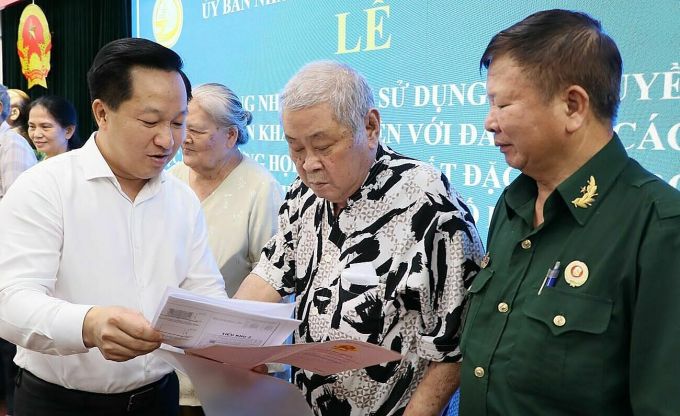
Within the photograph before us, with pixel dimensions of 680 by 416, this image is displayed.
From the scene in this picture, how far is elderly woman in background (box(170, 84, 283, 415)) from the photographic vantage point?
2.35m

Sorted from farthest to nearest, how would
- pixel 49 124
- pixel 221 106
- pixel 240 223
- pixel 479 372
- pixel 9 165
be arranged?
pixel 49 124 → pixel 9 165 → pixel 221 106 → pixel 240 223 → pixel 479 372

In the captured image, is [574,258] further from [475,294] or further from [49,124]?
[49,124]

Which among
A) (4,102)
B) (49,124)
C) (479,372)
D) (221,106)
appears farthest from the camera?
(49,124)

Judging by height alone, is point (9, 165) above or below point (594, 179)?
below

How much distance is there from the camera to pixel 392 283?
4.70 ft

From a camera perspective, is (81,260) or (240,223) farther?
(240,223)

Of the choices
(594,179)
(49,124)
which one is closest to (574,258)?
(594,179)

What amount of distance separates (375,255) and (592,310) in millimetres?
527

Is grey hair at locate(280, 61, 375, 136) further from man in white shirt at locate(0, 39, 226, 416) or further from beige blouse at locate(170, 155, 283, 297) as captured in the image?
beige blouse at locate(170, 155, 283, 297)

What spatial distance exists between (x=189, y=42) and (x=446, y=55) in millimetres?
2247

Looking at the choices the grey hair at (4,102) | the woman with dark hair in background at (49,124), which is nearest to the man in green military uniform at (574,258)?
the grey hair at (4,102)

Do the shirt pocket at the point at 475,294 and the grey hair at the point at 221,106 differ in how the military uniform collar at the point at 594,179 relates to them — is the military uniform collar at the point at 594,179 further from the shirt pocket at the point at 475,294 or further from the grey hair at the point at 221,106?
the grey hair at the point at 221,106

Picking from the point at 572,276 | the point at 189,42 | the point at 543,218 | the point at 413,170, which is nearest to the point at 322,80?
the point at 413,170

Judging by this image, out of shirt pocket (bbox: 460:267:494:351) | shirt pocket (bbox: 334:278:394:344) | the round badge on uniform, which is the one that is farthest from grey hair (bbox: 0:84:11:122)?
the round badge on uniform
